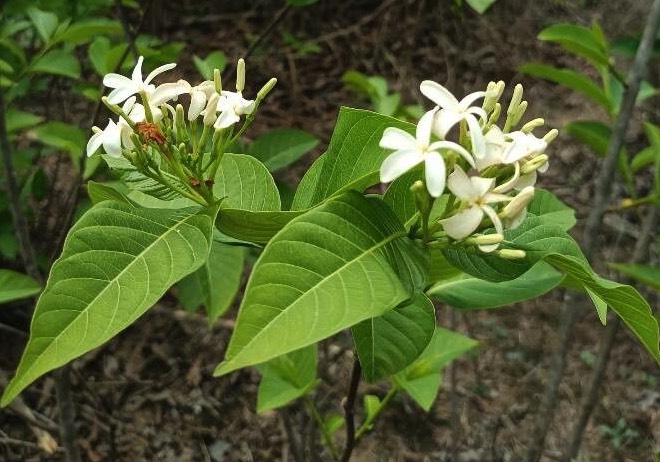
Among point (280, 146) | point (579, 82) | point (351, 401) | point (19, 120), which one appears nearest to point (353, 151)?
point (351, 401)

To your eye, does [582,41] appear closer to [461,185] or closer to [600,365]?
[600,365]

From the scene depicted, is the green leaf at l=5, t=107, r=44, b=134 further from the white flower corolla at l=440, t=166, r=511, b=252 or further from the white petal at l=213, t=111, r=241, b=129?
the white flower corolla at l=440, t=166, r=511, b=252

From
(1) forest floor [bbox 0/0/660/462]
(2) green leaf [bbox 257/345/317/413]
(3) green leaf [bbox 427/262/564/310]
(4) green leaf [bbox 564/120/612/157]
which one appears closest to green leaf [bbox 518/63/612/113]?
(4) green leaf [bbox 564/120/612/157]

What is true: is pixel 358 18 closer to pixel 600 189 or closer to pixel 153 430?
pixel 153 430

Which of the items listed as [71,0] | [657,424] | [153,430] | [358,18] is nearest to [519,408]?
[657,424]

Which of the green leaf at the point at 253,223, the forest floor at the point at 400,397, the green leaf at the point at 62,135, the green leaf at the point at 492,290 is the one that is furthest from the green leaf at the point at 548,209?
the green leaf at the point at 62,135

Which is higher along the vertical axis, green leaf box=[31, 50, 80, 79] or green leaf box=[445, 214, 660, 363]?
green leaf box=[445, 214, 660, 363]
